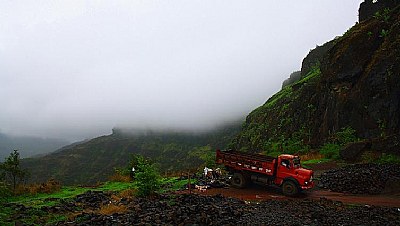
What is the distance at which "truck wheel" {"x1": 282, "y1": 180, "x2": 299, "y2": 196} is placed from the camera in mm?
21469

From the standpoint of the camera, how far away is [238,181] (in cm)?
2483

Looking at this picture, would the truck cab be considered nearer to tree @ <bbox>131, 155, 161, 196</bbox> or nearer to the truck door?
the truck door

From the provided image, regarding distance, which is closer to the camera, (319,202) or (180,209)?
(180,209)

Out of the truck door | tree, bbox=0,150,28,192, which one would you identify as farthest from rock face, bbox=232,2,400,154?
tree, bbox=0,150,28,192

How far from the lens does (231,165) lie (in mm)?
25359

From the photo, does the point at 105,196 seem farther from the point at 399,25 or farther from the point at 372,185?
the point at 399,25

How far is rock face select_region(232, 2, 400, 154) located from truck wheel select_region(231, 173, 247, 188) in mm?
12909

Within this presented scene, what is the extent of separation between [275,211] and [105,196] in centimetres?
1264

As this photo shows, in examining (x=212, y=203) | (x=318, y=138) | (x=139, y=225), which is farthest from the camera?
(x=318, y=138)

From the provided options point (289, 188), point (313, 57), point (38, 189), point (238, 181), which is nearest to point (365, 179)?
point (289, 188)

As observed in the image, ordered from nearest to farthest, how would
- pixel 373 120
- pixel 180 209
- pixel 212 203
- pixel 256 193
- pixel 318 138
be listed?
pixel 180 209 → pixel 212 203 → pixel 256 193 → pixel 373 120 → pixel 318 138

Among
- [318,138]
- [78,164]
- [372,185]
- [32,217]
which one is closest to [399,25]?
[318,138]

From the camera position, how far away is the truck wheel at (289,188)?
21469 mm

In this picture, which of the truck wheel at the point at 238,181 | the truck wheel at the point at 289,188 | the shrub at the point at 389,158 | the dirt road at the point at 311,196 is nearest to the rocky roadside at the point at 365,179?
the dirt road at the point at 311,196
